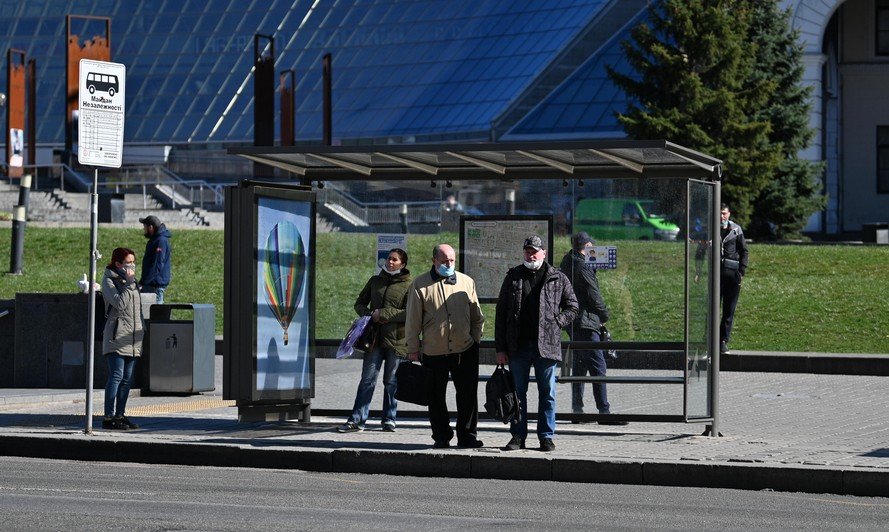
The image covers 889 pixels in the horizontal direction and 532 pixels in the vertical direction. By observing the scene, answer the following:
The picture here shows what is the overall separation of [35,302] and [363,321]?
6.03m

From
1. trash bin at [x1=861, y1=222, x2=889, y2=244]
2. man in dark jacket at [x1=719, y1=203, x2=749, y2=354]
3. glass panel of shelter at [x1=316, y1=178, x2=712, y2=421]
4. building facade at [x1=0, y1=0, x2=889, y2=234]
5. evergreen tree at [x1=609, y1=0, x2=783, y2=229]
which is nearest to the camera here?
glass panel of shelter at [x1=316, y1=178, x2=712, y2=421]

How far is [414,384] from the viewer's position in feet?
44.4

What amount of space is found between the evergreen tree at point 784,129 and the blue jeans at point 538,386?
96.3 feet

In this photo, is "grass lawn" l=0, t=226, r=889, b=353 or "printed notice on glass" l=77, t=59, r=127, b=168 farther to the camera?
"grass lawn" l=0, t=226, r=889, b=353

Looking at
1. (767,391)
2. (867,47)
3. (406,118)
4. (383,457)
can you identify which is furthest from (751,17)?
(383,457)

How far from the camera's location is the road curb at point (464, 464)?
1173cm

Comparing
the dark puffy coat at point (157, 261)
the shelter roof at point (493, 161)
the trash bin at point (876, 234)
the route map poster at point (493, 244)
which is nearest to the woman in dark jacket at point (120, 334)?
the shelter roof at point (493, 161)

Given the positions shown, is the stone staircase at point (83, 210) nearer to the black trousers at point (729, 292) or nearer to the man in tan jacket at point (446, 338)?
the black trousers at point (729, 292)

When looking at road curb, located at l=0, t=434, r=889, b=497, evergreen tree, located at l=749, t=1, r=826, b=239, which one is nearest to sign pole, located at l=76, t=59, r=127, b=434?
road curb, located at l=0, t=434, r=889, b=497

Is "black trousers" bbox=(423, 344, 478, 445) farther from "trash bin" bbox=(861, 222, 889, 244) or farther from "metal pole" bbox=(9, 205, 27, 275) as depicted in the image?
"trash bin" bbox=(861, 222, 889, 244)

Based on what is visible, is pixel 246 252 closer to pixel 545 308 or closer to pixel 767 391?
pixel 545 308

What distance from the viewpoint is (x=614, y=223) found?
15.1 meters

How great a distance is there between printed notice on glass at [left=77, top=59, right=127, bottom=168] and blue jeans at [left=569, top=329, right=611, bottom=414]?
4593 mm

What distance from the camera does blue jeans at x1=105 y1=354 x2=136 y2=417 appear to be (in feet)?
47.9
